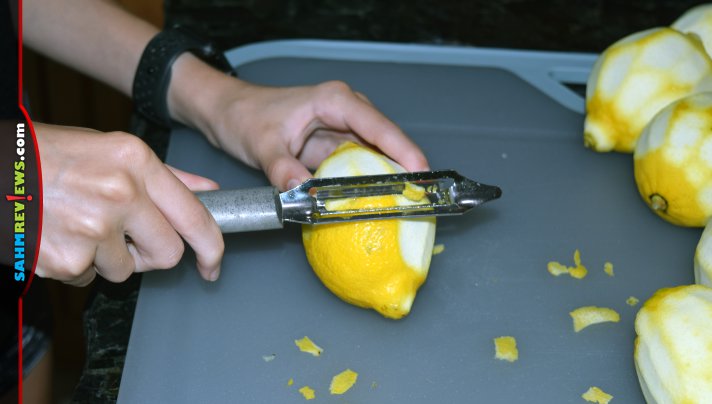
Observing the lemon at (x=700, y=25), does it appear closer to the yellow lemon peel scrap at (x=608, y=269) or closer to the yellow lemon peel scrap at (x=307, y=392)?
the yellow lemon peel scrap at (x=608, y=269)

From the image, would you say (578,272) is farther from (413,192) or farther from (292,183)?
(292,183)

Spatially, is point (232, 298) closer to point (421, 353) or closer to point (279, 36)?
point (421, 353)

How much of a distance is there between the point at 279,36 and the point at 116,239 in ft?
3.28

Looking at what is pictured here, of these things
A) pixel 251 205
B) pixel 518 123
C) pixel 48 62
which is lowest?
pixel 48 62

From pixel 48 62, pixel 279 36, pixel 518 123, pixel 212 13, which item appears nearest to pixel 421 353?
pixel 518 123

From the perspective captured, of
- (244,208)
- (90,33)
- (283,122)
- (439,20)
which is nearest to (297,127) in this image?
(283,122)

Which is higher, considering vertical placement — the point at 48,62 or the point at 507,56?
the point at 507,56

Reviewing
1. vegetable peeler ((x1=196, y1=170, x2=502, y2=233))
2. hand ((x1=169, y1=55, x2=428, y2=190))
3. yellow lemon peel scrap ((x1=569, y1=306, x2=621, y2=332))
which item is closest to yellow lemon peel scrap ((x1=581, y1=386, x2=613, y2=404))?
yellow lemon peel scrap ((x1=569, y1=306, x2=621, y2=332))

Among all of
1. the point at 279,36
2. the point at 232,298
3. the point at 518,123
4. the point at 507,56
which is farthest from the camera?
the point at 279,36

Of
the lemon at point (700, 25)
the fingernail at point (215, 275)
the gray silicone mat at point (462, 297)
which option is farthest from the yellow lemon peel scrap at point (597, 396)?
the lemon at point (700, 25)

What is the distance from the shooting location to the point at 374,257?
1.29 metres

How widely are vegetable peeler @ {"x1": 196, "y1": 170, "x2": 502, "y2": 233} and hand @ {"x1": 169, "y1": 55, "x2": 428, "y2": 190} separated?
96mm

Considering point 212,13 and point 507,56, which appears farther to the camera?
point 212,13

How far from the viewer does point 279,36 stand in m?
2.05
